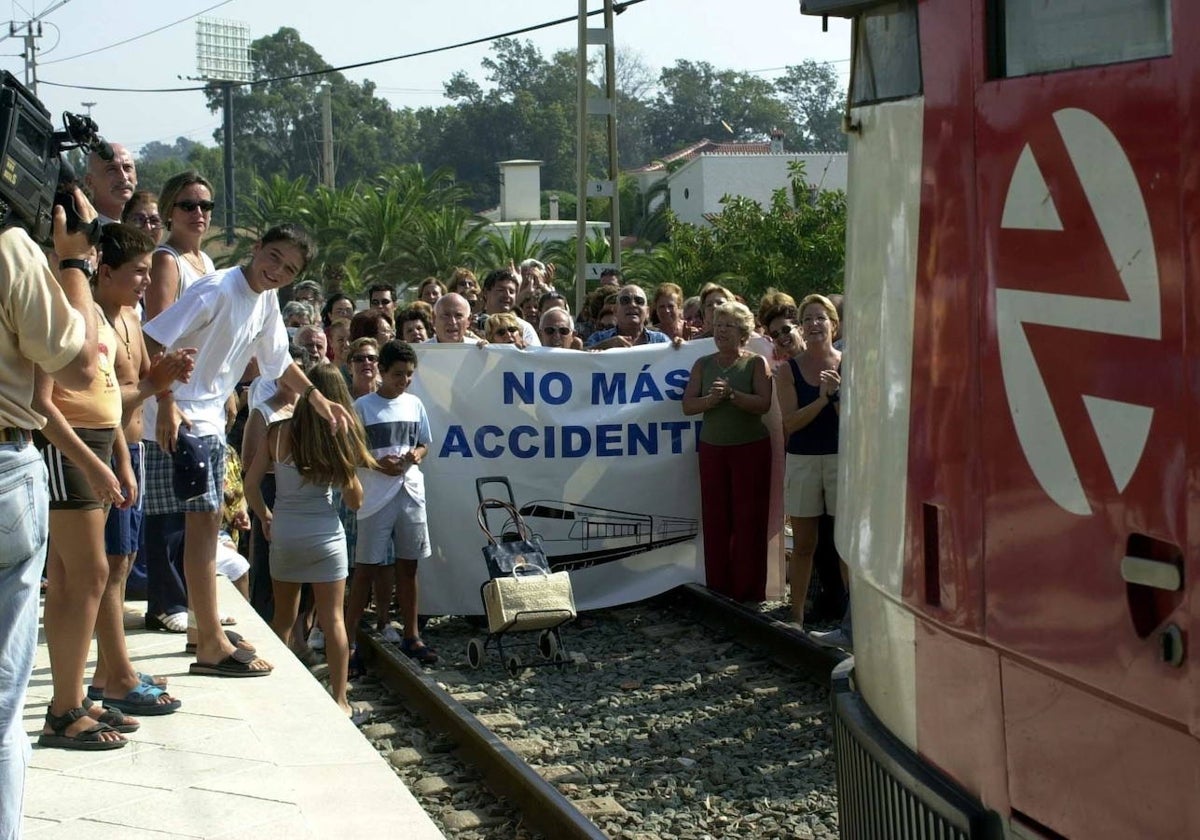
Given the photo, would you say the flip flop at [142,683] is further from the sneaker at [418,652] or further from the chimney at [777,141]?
the chimney at [777,141]

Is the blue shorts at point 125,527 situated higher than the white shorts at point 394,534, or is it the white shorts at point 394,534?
the blue shorts at point 125,527

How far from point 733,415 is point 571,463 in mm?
1185

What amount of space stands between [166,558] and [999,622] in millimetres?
5843

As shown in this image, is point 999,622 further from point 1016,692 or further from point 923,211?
point 923,211

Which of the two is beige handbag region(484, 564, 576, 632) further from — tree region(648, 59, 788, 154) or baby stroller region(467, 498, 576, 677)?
tree region(648, 59, 788, 154)

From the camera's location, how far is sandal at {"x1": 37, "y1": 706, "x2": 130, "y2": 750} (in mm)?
5734

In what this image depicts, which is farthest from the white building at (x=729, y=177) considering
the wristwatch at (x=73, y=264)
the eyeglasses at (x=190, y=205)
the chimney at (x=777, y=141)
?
the wristwatch at (x=73, y=264)

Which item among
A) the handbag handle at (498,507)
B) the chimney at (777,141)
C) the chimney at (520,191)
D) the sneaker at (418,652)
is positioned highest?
the chimney at (777,141)

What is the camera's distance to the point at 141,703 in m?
6.23

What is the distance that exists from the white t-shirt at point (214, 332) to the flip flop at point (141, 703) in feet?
3.65

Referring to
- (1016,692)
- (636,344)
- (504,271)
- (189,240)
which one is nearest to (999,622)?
(1016,692)

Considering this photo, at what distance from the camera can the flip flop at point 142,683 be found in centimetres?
638

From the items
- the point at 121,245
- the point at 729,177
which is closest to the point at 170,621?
the point at 121,245

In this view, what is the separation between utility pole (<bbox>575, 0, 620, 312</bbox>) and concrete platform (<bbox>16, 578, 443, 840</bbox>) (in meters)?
13.0
